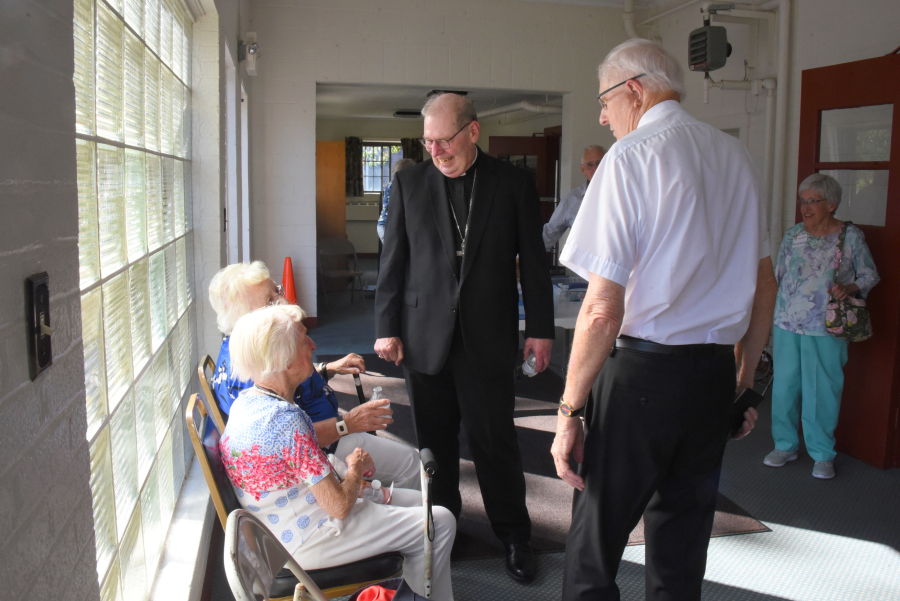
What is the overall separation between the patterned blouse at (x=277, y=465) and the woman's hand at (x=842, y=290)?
2850mm

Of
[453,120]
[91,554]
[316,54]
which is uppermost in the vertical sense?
[316,54]

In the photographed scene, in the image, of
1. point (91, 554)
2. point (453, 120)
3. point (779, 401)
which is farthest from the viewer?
point (779, 401)

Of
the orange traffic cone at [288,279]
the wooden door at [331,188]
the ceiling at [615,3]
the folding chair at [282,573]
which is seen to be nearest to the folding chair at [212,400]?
the folding chair at [282,573]

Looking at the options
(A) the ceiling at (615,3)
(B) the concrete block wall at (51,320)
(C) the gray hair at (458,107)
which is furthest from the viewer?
(A) the ceiling at (615,3)

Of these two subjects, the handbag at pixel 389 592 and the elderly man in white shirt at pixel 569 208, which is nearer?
the handbag at pixel 389 592

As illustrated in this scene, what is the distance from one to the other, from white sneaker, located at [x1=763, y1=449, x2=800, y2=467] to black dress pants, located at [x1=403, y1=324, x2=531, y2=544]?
1765mm

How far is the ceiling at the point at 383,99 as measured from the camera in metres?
9.82

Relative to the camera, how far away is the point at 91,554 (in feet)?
3.36

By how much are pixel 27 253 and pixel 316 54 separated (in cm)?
633

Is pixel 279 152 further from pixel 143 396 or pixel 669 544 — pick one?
pixel 669 544

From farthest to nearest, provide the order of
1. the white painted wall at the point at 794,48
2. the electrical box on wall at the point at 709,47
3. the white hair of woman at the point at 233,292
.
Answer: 1. the electrical box on wall at the point at 709,47
2. the white painted wall at the point at 794,48
3. the white hair of woman at the point at 233,292

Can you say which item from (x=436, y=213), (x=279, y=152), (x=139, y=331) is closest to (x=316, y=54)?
(x=279, y=152)

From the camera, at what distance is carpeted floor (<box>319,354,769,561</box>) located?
284 cm

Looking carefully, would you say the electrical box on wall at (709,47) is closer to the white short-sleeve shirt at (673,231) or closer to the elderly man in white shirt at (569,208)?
the elderly man in white shirt at (569,208)
